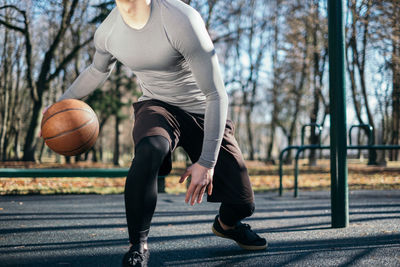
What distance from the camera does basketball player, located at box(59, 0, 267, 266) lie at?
203 cm

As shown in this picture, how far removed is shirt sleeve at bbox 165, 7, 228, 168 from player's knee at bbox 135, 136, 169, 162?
0.65ft

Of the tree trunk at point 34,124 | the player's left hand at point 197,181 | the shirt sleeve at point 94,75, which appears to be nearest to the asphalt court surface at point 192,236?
the player's left hand at point 197,181

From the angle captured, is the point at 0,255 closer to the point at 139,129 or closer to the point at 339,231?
the point at 139,129

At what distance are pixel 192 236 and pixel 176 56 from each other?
1.86m

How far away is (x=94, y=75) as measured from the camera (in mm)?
2645

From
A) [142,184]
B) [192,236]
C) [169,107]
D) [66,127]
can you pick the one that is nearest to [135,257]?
[142,184]

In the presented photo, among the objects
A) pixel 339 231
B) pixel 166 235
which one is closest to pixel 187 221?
pixel 166 235

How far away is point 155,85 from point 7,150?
24.3m

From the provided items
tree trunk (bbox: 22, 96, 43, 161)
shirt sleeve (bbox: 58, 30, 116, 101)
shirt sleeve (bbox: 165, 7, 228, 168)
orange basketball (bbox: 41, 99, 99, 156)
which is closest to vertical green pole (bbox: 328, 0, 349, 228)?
shirt sleeve (bbox: 165, 7, 228, 168)

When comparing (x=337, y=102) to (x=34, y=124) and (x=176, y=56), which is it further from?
(x=34, y=124)

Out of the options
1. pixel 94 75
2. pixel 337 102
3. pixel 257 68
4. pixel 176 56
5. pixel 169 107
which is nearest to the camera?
pixel 176 56

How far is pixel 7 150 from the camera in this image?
23984mm

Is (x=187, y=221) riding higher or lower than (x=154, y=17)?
lower

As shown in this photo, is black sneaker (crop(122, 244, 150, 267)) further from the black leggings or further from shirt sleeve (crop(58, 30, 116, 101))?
shirt sleeve (crop(58, 30, 116, 101))
